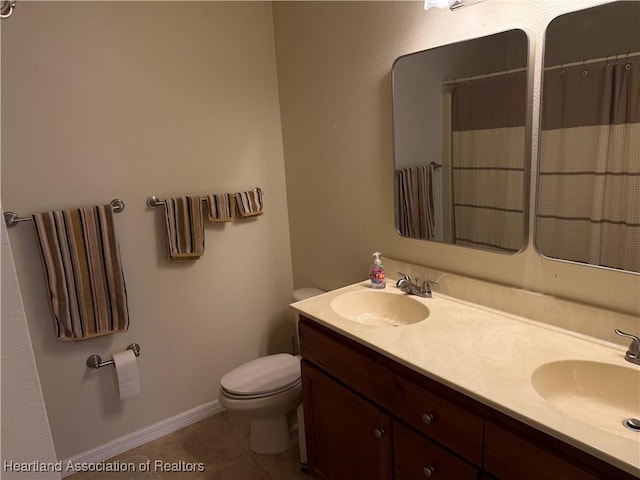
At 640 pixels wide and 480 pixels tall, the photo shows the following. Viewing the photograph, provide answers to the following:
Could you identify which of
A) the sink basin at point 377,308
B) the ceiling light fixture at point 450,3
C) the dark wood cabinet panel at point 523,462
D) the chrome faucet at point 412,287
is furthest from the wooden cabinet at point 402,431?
the ceiling light fixture at point 450,3

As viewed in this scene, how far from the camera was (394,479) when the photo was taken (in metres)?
1.43

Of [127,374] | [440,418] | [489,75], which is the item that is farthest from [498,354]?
[127,374]

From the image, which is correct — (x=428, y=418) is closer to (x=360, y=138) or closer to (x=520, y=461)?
(x=520, y=461)

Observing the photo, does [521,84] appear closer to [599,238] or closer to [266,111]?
[599,238]

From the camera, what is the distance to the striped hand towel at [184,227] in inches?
86.1

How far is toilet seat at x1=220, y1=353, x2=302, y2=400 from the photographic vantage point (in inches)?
78.5

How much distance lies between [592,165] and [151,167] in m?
1.86

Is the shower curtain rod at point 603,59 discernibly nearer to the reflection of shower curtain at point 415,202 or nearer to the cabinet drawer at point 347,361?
the reflection of shower curtain at point 415,202

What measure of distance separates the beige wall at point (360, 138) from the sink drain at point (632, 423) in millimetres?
315

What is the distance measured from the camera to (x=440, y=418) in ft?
4.01

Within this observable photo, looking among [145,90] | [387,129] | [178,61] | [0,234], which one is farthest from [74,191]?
[0,234]

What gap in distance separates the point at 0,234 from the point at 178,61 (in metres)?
1.84

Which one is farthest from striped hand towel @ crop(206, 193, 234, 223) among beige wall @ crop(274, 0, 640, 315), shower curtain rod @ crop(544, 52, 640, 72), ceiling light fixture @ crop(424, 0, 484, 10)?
shower curtain rod @ crop(544, 52, 640, 72)

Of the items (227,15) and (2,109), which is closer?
(2,109)
